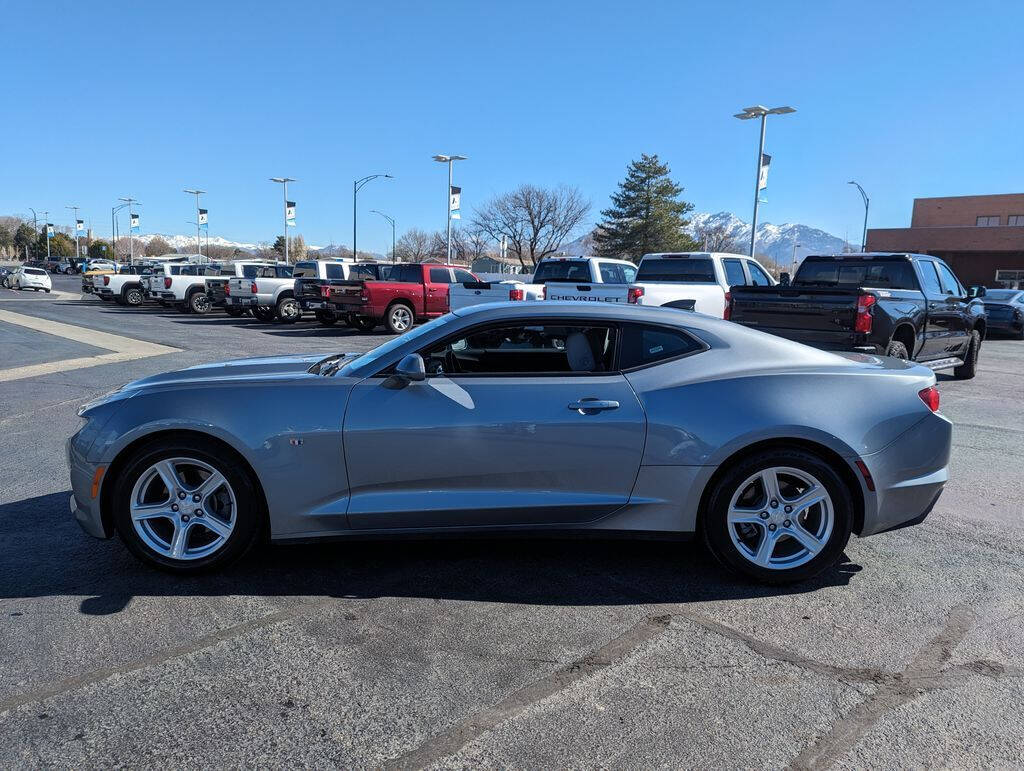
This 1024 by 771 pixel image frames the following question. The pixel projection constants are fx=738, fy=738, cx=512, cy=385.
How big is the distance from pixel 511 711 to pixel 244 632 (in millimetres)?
1321

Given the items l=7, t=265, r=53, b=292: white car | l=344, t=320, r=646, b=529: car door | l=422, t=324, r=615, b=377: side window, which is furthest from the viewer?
l=7, t=265, r=53, b=292: white car

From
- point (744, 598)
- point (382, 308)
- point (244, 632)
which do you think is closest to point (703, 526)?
point (744, 598)

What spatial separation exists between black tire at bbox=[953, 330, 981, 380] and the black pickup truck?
0.02 metres

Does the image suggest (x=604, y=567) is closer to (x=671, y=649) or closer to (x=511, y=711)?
(x=671, y=649)

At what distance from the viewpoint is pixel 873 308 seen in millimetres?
8703

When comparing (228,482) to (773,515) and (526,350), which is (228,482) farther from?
(773,515)

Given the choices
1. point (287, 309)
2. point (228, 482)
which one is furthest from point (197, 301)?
point (228, 482)

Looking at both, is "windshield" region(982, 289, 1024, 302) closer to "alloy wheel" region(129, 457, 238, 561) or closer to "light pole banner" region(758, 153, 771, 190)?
"light pole banner" region(758, 153, 771, 190)

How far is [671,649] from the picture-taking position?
126 inches

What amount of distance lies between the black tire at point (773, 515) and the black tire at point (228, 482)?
2.34m

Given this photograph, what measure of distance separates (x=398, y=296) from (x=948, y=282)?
41.0 feet

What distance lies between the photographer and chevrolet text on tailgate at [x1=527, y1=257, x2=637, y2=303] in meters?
12.4

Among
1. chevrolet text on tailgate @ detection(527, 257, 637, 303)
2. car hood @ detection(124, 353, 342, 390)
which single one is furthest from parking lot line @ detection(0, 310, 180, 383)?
car hood @ detection(124, 353, 342, 390)

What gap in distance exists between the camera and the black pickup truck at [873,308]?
344 inches
